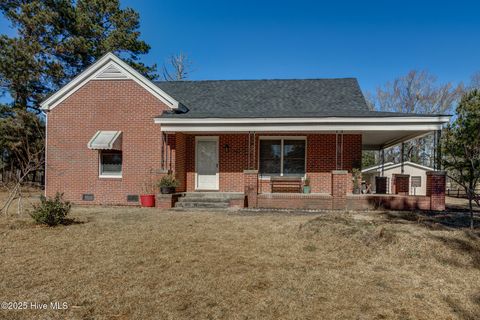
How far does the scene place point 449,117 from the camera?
9.95 m

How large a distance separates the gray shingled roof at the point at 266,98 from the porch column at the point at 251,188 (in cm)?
214

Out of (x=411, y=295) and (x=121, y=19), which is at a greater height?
(x=121, y=19)

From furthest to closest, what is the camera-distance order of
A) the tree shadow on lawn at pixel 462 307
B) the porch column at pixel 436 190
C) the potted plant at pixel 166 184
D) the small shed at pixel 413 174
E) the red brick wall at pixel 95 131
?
1. the small shed at pixel 413 174
2. the red brick wall at pixel 95 131
3. the potted plant at pixel 166 184
4. the porch column at pixel 436 190
5. the tree shadow on lawn at pixel 462 307

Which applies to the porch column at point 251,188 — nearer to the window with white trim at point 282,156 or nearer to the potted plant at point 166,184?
the window with white trim at point 282,156

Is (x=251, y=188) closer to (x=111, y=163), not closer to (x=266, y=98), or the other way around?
(x=266, y=98)

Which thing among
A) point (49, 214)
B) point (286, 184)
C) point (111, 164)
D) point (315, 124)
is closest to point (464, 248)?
point (315, 124)

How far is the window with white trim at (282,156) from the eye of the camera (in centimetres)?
1280

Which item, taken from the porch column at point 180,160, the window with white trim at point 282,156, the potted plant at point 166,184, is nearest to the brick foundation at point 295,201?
the window with white trim at point 282,156

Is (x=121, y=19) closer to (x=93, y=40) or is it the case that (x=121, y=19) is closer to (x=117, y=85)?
(x=93, y=40)

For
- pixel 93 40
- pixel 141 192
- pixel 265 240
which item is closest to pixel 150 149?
pixel 141 192

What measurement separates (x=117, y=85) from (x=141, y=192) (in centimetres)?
464

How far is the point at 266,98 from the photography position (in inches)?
555

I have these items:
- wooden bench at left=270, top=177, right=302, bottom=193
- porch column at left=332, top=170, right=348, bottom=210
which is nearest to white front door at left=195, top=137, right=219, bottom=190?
wooden bench at left=270, top=177, right=302, bottom=193

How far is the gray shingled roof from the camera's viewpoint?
39.9 feet
